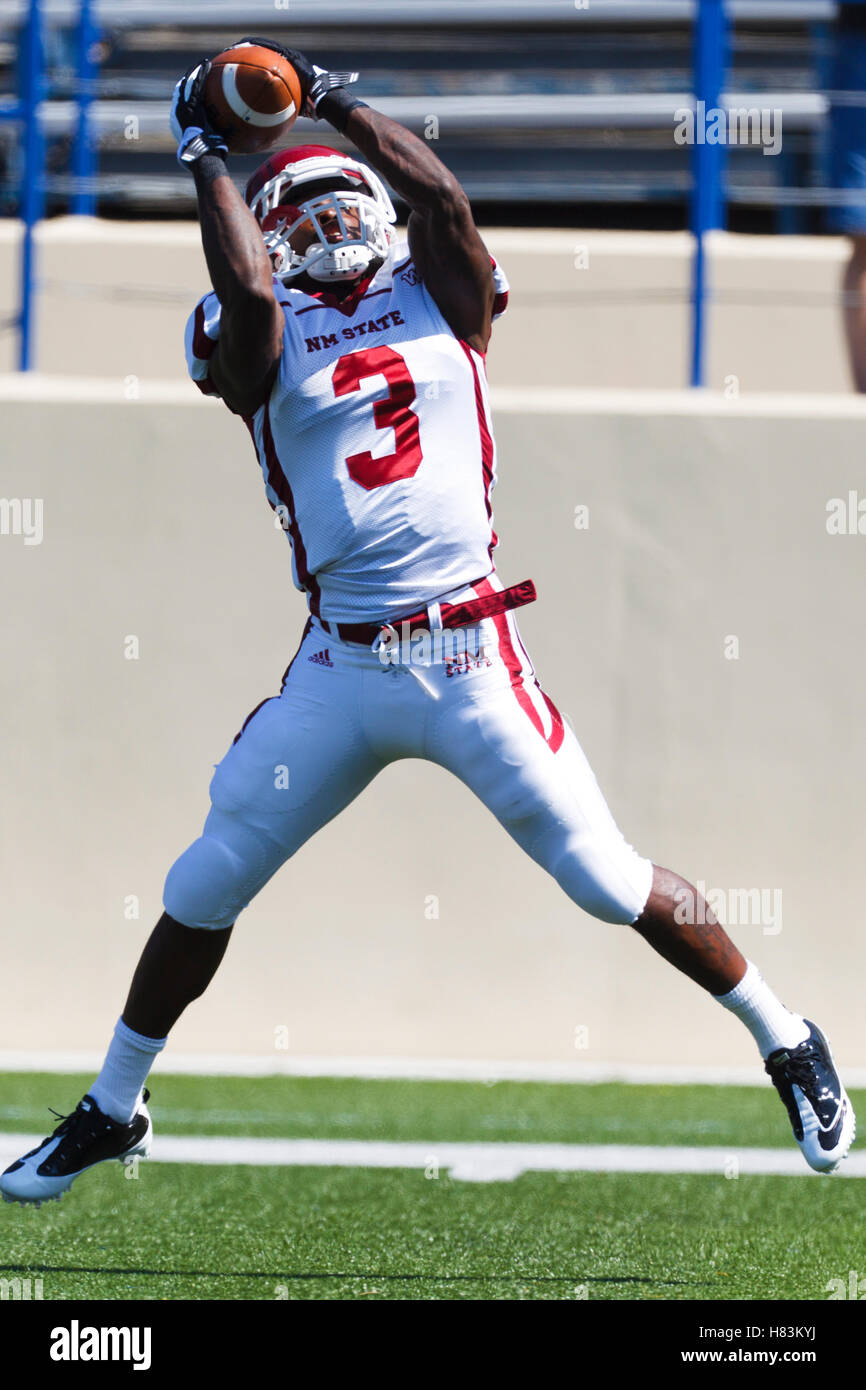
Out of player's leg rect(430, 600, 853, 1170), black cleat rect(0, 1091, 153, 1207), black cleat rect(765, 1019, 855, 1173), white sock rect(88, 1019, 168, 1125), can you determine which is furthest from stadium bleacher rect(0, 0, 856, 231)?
black cleat rect(0, 1091, 153, 1207)

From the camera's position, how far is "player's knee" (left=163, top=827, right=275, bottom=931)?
138 inches

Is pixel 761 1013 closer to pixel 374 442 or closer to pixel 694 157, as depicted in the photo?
pixel 374 442

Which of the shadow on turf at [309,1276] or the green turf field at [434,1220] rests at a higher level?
the shadow on turf at [309,1276]

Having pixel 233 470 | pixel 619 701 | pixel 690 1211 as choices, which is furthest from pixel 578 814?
pixel 233 470

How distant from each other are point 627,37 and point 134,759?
482 centimetres

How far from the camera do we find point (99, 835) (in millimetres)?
6086

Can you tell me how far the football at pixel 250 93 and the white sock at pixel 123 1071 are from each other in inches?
69.8

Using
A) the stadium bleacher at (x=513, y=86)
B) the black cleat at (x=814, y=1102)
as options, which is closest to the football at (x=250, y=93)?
the black cleat at (x=814, y=1102)

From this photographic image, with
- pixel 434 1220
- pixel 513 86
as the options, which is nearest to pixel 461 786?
pixel 434 1220

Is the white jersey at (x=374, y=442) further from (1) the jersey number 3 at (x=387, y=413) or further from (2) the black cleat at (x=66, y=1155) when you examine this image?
(2) the black cleat at (x=66, y=1155)

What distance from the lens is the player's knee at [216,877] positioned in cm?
350

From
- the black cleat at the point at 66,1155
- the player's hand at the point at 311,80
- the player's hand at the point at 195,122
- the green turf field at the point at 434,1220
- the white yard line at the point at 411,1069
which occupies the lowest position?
the white yard line at the point at 411,1069

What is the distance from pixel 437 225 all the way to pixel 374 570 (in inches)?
26.6

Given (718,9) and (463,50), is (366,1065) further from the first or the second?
(463,50)
